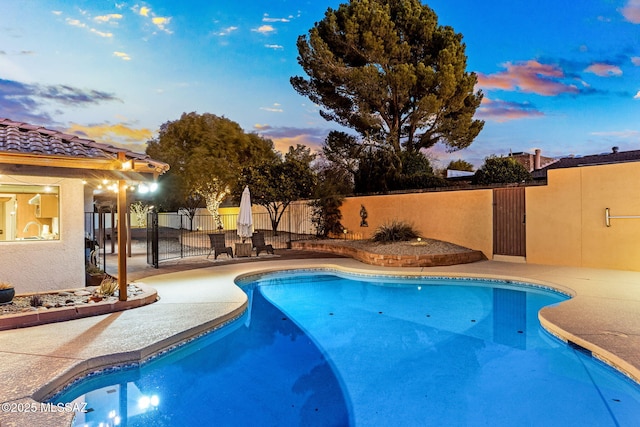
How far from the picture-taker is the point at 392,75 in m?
17.9

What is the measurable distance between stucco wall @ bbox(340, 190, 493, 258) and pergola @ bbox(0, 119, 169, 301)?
9.92 meters

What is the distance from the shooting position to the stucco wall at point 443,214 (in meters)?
12.7

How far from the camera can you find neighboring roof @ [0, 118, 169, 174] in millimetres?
5641

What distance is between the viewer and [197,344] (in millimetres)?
5438

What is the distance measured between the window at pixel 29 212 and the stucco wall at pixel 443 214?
37.2 feet

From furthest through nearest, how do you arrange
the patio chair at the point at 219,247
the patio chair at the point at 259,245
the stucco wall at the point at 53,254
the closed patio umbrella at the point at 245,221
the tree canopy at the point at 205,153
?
the tree canopy at the point at 205,153, the closed patio umbrella at the point at 245,221, the patio chair at the point at 259,245, the patio chair at the point at 219,247, the stucco wall at the point at 53,254

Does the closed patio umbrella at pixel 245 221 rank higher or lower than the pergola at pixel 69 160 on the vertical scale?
lower

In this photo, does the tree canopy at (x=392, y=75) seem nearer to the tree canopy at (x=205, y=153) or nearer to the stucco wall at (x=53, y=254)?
the tree canopy at (x=205, y=153)

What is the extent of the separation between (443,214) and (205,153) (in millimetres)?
17351

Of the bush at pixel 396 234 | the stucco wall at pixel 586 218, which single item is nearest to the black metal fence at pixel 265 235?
the bush at pixel 396 234

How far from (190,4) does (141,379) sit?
1522 cm

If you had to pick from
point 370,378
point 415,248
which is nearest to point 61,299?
point 370,378

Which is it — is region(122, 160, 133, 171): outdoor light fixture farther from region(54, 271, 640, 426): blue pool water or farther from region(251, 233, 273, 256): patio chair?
region(251, 233, 273, 256): patio chair

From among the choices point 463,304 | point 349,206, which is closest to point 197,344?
point 463,304
